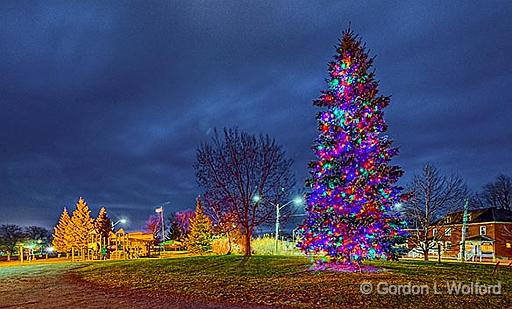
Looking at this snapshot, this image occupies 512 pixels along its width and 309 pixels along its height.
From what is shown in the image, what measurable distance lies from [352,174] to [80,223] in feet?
138

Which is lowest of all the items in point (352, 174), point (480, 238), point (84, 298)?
point (480, 238)

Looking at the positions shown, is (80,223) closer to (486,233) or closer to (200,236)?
(200,236)

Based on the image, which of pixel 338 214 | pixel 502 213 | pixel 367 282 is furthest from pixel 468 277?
pixel 502 213

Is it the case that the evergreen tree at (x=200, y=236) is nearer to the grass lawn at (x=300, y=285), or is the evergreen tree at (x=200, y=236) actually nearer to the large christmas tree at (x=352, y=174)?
the grass lawn at (x=300, y=285)

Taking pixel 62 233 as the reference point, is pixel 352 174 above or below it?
above

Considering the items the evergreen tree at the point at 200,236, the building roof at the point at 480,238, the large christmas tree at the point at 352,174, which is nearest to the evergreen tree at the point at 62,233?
the evergreen tree at the point at 200,236

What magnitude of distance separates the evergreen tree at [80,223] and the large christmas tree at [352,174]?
39273 millimetres

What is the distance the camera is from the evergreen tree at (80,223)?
155 ft

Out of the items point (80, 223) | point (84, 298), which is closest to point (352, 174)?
point (84, 298)

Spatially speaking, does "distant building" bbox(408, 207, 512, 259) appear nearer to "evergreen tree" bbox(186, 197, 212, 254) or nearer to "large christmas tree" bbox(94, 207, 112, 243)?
"evergreen tree" bbox(186, 197, 212, 254)

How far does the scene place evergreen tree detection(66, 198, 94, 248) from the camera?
47.2 meters

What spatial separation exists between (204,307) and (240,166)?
17664 mm

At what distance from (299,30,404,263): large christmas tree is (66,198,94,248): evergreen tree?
39.3 m

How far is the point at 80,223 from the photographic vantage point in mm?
47938
